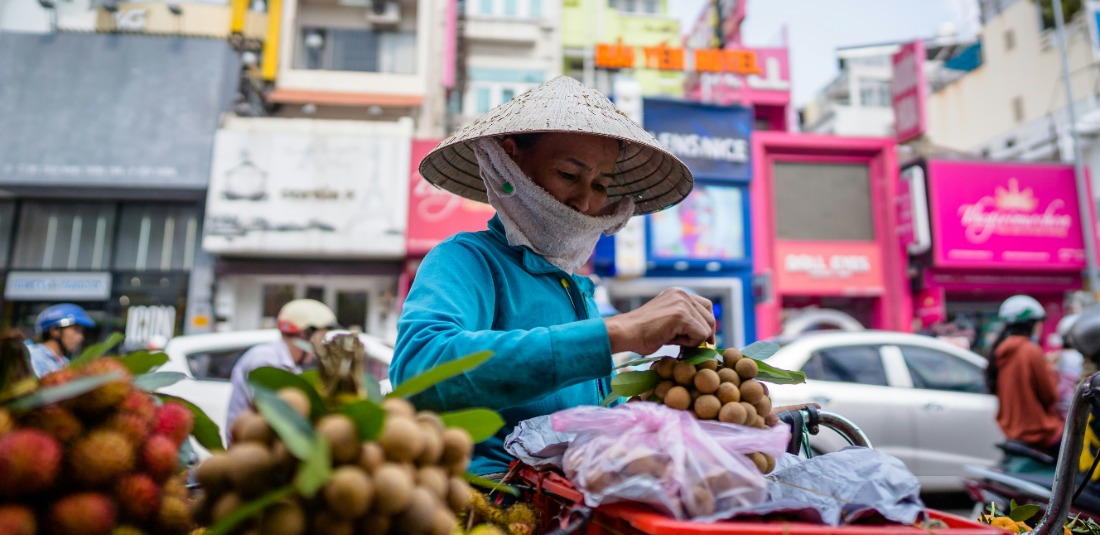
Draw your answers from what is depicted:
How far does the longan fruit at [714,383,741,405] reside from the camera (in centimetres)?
119

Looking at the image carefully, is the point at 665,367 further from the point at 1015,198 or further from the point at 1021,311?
the point at 1015,198

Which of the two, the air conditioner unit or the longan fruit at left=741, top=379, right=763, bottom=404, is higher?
the air conditioner unit

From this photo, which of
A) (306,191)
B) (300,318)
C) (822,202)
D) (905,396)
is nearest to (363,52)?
(306,191)

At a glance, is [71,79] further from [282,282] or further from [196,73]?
[282,282]

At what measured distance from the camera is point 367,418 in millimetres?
692

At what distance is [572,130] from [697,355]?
0.59 meters

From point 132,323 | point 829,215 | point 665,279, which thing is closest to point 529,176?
point 665,279

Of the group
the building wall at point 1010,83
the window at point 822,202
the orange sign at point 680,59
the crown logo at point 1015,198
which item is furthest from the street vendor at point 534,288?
the building wall at point 1010,83

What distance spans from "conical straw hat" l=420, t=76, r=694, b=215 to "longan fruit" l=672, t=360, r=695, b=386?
577 mm

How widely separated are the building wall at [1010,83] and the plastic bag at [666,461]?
77.3ft

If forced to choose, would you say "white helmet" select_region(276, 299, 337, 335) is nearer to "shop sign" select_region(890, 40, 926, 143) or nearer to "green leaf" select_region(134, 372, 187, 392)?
"green leaf" select_region(134, 372, 187, 392)

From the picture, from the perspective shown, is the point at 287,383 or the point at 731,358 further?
the point at 731,358

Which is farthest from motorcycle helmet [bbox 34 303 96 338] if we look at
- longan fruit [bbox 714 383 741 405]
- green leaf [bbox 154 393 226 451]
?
longan fruit [bbox 714 383 741 405]

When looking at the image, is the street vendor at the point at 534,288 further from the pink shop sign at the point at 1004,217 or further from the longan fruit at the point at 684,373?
the pink shop sign at the point at 1004,217
